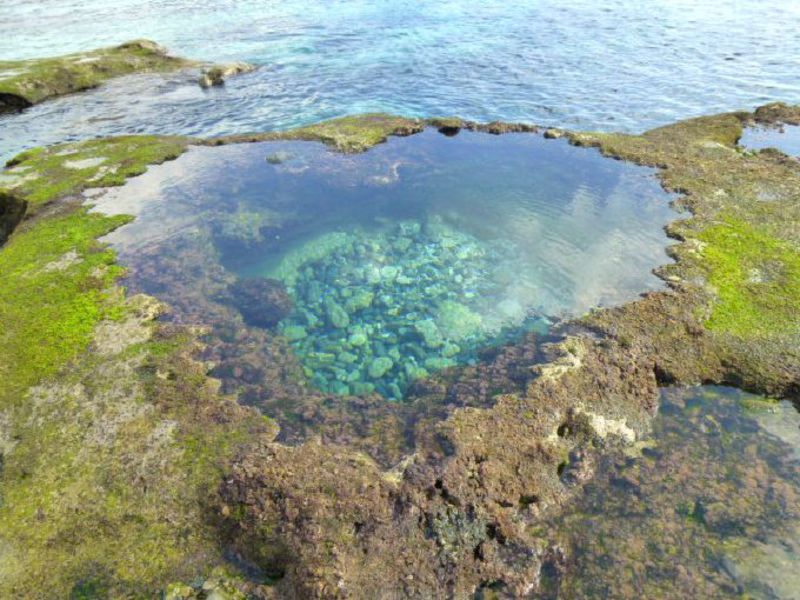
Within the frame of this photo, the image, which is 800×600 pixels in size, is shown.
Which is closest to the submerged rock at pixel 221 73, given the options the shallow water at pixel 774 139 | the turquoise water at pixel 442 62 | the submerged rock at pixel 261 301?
the turquoise water at pixel 442 62

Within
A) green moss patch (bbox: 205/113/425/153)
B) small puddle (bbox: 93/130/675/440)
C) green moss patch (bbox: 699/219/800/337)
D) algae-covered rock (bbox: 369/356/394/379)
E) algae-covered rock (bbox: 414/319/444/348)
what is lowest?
algae-covered rock (bbox: 369/356/394/379)

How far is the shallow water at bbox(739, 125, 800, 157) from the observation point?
68.2 ft

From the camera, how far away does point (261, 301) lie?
14570 millimetres

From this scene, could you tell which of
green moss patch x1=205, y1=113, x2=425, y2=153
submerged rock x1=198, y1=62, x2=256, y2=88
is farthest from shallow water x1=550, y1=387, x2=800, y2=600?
submerged rock x1=198, y1=62, x2=256, y2=88

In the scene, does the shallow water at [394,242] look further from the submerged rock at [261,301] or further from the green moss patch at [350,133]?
the green moss patch at [350,133]

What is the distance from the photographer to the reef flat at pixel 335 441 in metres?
7.97

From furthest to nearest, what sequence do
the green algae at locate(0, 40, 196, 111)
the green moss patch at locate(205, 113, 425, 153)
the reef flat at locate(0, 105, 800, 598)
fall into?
1. the green algae at locate(0, 40, 196, 111)
2. the green moss patch at locate(205, 113, 425, 153)
3. the reef flat at locate(0, 105, 800, 598)

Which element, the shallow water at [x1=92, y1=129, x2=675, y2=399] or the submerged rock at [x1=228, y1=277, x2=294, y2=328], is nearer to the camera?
the shallow water at [x1=92, y1=129, x2=675, y2=399]

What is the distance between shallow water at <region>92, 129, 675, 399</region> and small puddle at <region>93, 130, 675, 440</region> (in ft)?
0.21

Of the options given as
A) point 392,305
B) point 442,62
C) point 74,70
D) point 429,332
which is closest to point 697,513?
point 429,332

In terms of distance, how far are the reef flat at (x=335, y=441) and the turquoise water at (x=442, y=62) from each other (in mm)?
15609

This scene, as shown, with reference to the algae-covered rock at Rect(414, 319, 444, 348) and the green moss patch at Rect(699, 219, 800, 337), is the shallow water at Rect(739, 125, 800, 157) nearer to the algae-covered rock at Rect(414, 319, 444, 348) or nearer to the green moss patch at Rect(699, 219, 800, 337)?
the green moss patch at Rect(699, 219, 800, 337)

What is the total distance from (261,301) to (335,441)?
20.0ft

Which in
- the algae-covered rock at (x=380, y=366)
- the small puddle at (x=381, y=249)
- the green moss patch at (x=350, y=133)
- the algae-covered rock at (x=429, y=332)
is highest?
the green moss patch at (x=350, y=133)
